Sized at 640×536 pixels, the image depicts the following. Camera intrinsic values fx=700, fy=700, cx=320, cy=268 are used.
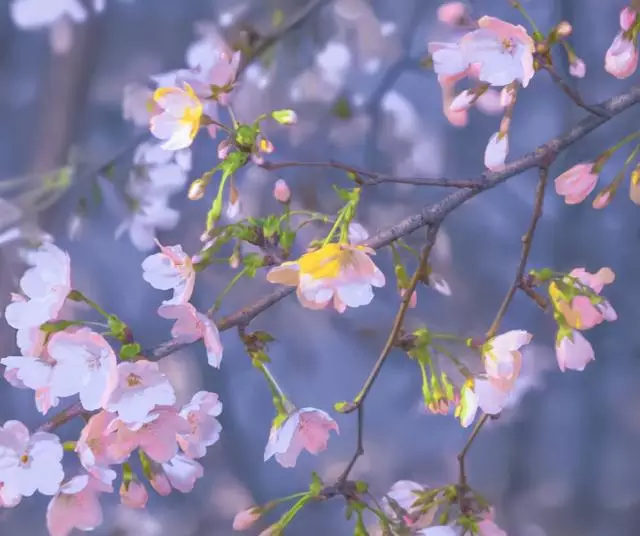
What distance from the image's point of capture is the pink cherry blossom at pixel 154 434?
1.99ft

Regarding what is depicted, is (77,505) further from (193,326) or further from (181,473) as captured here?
(193,326)

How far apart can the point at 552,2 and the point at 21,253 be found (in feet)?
2.03

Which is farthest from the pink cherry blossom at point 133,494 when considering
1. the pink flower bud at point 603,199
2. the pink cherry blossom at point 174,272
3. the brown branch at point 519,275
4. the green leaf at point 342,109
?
the pink flower bud at point 603,199

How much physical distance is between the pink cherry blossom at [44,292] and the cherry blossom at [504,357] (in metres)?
0.38

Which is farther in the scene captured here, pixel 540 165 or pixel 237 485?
pixel 237 485

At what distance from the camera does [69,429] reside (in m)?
0.74

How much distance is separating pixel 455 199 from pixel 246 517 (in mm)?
414

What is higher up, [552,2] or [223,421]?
[552,2]

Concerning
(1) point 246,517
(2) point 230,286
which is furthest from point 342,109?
(1) point 246,517

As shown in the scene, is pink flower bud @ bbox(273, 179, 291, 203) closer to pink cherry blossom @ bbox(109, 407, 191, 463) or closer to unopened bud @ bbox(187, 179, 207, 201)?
unopened bud @ bbox(187, 179, 207, 201)

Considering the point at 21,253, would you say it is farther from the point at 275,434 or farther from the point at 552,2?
the point at 552,2

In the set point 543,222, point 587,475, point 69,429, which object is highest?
point 543,222

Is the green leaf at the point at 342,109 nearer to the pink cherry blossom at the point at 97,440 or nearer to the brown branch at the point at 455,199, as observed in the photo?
the brown branch at the point at 455,199

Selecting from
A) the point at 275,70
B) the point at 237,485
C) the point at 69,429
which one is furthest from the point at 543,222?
the point at 69,429
